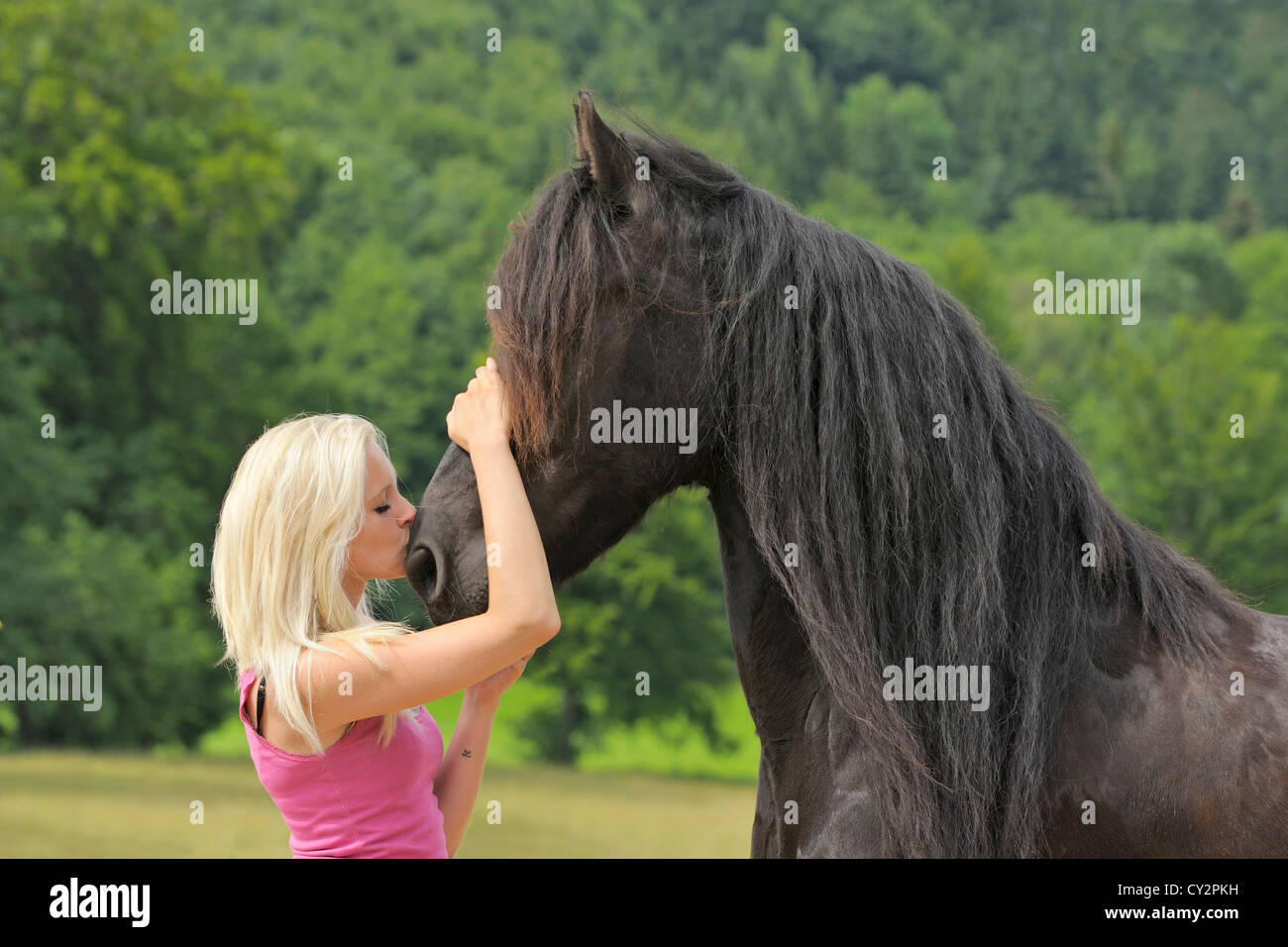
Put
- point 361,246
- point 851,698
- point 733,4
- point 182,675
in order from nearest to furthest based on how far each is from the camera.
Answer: point 851,698
point 182,675
point 361,246
point 733,4

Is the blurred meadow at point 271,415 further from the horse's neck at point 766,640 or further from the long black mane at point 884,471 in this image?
the long black mane at point 884,471

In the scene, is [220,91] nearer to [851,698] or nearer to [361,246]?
[361,246]

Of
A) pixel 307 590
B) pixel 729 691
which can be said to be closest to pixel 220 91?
pixel 729 691

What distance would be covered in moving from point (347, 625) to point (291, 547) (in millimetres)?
205

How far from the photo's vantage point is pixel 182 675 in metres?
23.0

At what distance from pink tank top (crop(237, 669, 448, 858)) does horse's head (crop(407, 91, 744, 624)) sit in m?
0.37

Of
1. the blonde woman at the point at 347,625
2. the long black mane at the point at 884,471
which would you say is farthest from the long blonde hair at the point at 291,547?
the long black mane at the point at 884,471

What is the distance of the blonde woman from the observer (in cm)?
219

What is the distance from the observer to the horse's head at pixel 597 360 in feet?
7.16

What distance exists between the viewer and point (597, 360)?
218 cm

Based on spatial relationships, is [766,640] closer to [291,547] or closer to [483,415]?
[483,415]

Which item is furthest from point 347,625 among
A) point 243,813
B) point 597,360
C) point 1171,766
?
point 243,813

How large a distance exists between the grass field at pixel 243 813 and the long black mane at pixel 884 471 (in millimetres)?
11014
